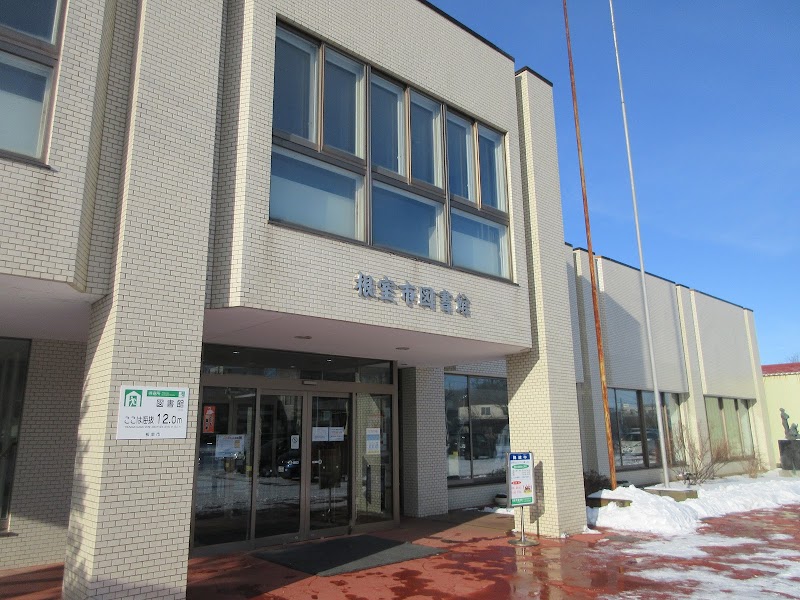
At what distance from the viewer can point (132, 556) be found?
6.84m

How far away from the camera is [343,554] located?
10.6 m

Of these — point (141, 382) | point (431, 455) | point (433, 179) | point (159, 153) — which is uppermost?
point (433, 179)

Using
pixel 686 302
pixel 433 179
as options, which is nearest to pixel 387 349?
pixel 433 179

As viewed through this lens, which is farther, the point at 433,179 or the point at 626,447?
the point at 626,447

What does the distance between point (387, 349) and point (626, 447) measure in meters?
14.4

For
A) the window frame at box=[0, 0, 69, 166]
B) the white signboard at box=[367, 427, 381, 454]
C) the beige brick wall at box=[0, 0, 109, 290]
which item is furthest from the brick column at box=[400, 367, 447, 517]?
the window frame at box=[0, 0, 69, 166]

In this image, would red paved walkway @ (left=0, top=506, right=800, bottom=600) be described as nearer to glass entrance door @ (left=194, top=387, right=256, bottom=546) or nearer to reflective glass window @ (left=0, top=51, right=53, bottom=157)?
glass entrance door @ (left=194, top=387, right=256, bottom=546)

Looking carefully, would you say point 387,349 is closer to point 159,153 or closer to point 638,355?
point 159,153

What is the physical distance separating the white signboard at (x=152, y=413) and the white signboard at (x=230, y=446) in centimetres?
356

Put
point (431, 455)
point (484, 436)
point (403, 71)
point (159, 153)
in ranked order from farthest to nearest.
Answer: point (484, 436) → point (431, 455) → point (403, 71) → point (159, 153)

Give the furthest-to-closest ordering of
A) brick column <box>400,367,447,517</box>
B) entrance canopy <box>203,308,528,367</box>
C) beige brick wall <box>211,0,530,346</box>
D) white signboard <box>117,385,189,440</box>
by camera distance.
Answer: brick column <box>400,367,447,517</box> → entrance canopy <box>203,308,528,367</box> → beige brick wall <box>211,0,530,346</box> → white signboard <box>117,385,189,440</box>

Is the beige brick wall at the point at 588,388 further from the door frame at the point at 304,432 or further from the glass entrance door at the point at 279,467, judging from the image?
the glass entrance door at the point at 279,467

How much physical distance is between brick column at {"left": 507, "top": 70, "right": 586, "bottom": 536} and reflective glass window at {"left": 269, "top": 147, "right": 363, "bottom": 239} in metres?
5.03

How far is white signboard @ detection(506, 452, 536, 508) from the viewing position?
1164 centimetres
